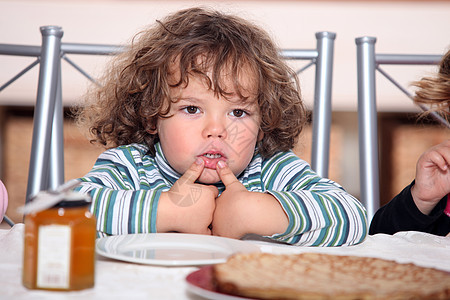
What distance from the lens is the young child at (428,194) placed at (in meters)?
1.06

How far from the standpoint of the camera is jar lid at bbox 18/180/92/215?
46cm

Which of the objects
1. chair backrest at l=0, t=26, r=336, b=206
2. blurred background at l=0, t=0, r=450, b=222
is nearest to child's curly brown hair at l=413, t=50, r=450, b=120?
chair backrest at l=0, t=26, r=336, b=206

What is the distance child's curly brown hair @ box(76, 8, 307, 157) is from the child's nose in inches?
2.2

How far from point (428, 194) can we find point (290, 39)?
8.92 feet

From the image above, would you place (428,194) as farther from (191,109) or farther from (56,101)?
(56,101)

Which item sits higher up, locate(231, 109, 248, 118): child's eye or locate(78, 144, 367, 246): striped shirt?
locate(231, 109, 248, 118): child's eye

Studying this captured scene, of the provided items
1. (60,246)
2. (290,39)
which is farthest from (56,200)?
(290,39)

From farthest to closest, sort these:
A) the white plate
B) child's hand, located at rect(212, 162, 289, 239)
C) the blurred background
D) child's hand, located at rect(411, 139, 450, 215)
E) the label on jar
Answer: the blurred background
child's hand, located at rect(411, 139, 450, 215)
child's hand, located at rect(212, 162, 289, 239)
the white plate
the label on jar

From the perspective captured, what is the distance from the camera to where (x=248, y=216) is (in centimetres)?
79

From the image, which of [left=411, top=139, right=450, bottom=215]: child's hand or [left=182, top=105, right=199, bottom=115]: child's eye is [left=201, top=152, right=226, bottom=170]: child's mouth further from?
[left=411, top=139, right=450, bottom=215]: child's hand

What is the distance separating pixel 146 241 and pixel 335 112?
11.8 ft

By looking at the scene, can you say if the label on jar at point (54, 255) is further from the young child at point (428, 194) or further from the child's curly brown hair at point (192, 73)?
the young child at point (428, 194)

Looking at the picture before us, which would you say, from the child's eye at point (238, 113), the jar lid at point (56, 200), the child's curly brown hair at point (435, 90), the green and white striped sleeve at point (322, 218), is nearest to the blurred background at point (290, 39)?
the child's curly brown hair at point (435, 90)

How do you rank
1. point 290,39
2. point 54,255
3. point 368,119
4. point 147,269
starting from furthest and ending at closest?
point 290,39
point 368,119
point 147,269
point 54,255
